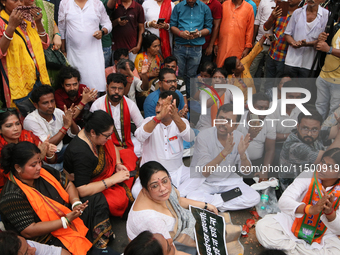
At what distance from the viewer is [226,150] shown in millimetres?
3074

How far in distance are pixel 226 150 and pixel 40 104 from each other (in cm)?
211

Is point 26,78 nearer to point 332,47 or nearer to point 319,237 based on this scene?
point 319,237

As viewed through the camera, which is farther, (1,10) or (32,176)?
(1,10)

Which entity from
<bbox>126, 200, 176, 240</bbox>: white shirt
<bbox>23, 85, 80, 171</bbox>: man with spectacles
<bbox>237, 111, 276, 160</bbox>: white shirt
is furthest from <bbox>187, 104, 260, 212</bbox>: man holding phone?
<bbox>23, 85, 80, 171</bbox>: man with spectacles

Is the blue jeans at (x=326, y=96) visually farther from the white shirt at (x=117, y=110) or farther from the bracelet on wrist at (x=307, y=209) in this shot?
the white shirt at (x=117, y=110)

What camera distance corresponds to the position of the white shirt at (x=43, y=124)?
11.0 feet

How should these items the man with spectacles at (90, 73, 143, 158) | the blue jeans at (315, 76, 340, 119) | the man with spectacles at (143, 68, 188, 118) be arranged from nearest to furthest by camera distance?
the man with spectacles at (90, 73, 143, 158), the man with spectacles at (143, 68, 188, 118), the blue jeans at (315, 76, 340, 119)

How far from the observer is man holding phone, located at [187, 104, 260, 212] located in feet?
11.0

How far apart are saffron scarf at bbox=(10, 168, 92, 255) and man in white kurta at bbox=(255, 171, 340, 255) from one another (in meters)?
1.64

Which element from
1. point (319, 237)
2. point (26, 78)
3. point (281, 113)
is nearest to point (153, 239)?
point (319, 237)

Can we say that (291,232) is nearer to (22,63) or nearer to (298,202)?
(298,202)

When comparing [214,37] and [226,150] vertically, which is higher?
[214,37]

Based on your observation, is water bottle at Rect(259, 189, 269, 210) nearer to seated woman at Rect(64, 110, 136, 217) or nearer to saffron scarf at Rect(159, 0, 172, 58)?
seated woman at Rect(64, 110, 136, 217)

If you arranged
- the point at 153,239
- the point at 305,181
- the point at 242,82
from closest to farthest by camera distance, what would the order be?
the point at 153,239 → the point at 305,181 → the point at 242,82
